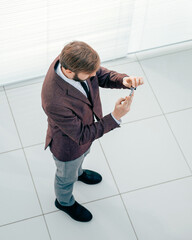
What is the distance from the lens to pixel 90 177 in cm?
273

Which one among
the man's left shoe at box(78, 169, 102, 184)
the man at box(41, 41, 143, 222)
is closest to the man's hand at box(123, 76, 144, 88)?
the man at box(41, 41, 143, 222)

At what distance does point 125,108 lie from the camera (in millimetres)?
1909

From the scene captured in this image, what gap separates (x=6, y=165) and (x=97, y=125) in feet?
3.59

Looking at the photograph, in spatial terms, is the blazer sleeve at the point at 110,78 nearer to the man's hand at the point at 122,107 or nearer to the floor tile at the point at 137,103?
the man's hand at the point at 122,107

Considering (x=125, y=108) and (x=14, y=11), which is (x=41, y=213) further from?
(x=14, y=11)

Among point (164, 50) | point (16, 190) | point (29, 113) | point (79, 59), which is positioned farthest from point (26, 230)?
point (164, 50)

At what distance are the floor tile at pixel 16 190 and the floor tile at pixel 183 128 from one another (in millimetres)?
1133

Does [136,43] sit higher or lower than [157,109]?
higher

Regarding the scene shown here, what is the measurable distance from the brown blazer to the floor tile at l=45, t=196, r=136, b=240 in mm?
621

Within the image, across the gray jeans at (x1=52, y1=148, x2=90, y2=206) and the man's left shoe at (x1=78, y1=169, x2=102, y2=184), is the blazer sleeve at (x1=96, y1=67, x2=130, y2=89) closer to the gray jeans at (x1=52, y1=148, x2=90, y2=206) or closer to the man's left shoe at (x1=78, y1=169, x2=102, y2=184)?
the gray jeans at (x1=52, y1=148, x2=90, y2=206)

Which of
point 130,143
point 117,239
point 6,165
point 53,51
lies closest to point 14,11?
point 53,51

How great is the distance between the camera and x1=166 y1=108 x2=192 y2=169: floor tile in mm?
2963

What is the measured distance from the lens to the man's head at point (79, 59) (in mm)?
1653

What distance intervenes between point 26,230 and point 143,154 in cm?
98
